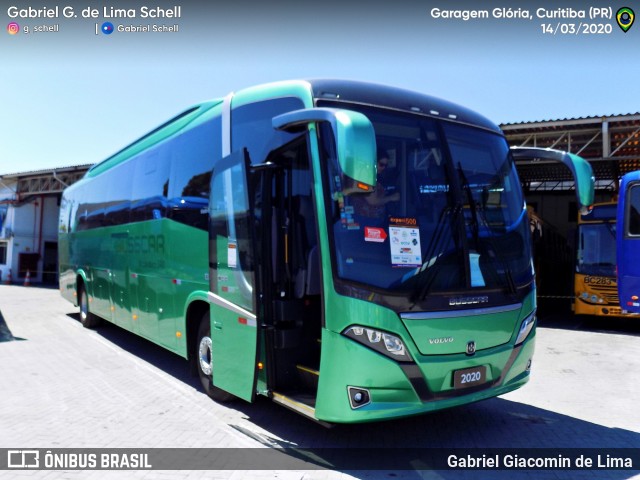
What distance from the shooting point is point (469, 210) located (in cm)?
475

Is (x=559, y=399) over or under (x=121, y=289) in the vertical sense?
under

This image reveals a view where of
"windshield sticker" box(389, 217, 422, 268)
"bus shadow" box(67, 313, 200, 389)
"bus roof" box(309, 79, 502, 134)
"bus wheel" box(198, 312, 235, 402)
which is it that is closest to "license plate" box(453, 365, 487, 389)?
"windshield sticker" box(389, 217, 422, 268)

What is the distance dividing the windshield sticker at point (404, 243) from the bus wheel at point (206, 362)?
2.91 metres

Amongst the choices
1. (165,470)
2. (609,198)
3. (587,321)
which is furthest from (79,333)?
(609,198)

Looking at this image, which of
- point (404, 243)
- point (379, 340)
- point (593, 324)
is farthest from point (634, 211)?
point (379, 340)

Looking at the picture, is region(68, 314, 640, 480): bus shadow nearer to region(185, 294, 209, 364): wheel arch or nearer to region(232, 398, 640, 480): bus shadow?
region(232, 398, 640, 480): bus shadow

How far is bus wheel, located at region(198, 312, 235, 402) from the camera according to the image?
623 cm

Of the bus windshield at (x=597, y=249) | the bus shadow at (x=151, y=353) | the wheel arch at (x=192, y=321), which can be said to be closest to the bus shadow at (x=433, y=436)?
the wheel arch at (x=192, y=321)

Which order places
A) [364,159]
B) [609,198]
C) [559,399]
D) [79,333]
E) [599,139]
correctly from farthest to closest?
1. [609,198]
2. [599,139]
3. [79,333]
4. [559,399]
5. [364,159]

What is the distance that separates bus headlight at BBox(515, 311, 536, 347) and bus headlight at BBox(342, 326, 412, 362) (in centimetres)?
146

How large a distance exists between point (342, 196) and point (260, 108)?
5.35ft

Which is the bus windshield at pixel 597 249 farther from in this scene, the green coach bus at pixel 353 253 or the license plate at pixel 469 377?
the license plate at pixel 469 377

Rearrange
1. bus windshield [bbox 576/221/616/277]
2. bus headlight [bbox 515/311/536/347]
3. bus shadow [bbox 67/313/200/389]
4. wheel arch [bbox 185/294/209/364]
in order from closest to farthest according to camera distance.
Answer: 1. bus headlight [bbox 515/311/536/347]
2. wheel arch [bbox 185/294/209/364]
3. bus shadow [bbox 67/313/200/389]
4. bus windshield [bbox 576/221/616/277]

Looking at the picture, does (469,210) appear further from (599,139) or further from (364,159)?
(599,139)
